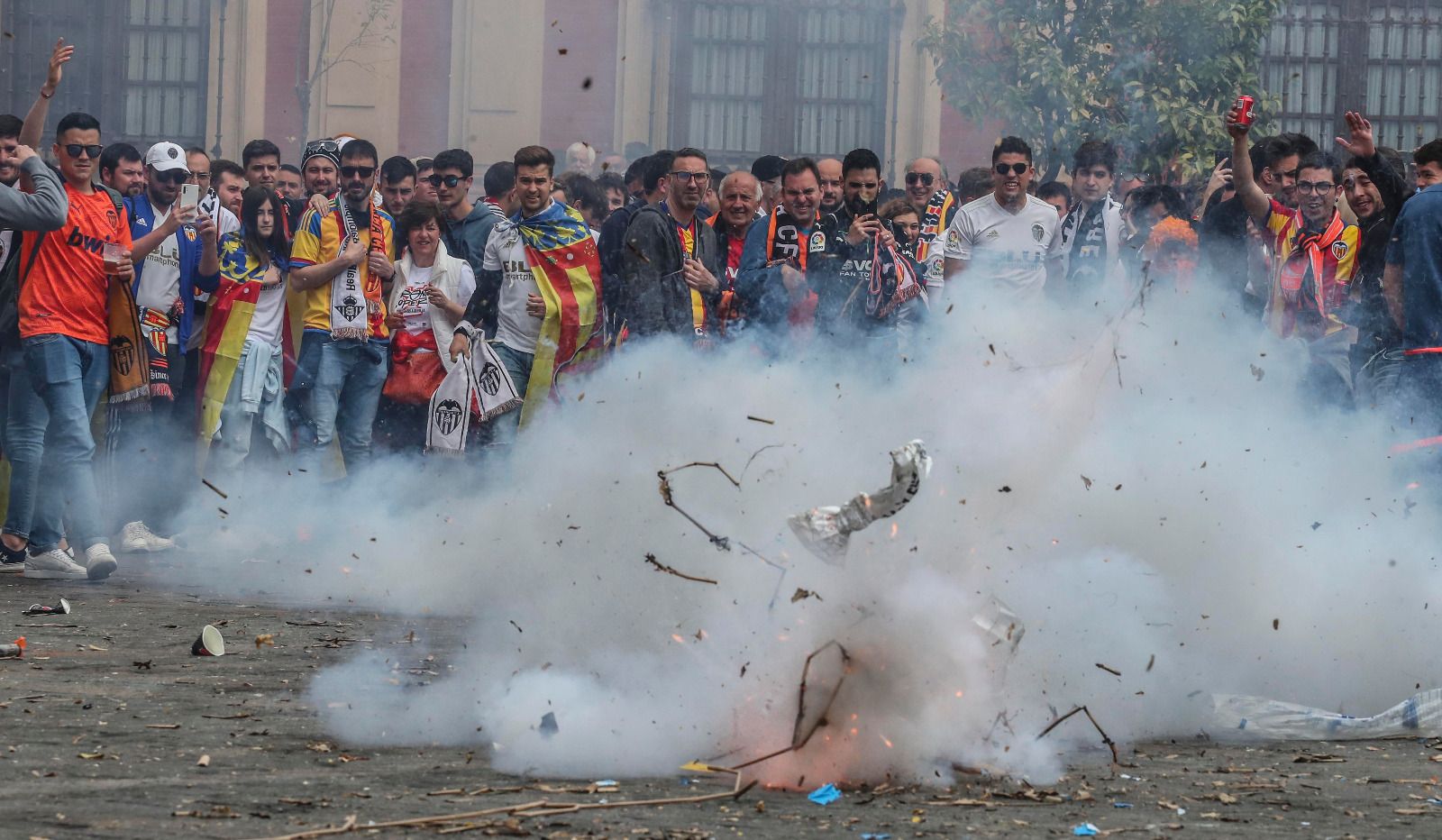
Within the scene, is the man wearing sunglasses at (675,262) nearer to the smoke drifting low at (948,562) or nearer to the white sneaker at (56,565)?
the smoke drifting low at (948,562)

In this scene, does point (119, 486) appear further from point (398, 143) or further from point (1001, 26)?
point (398, 143)

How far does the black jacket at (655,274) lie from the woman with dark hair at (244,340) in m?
2.18

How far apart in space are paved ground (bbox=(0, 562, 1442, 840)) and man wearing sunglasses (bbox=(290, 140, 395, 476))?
3.85 m

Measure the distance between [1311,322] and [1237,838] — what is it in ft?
14.0

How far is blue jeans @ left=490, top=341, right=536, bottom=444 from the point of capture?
832cm

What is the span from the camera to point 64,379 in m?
7.66

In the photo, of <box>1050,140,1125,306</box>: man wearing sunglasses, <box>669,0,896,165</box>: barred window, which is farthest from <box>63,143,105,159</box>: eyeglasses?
<box>669,0,896,165</box>: barred window

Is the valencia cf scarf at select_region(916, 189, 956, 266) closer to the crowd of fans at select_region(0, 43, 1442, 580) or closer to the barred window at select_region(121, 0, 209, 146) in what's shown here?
the crowd of fans at select_region(0, 43, 1442, 580)

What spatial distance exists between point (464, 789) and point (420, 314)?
17.5 feet

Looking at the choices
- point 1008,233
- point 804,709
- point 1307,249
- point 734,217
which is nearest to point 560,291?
point 734,217

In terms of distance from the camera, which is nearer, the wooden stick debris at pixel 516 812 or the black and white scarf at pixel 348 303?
the wooden stick debris at pixel 516 812

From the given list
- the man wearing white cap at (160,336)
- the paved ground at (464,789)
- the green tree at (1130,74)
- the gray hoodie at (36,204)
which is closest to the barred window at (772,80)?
the green tree at (1130,74)

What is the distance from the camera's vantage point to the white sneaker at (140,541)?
8.93 m

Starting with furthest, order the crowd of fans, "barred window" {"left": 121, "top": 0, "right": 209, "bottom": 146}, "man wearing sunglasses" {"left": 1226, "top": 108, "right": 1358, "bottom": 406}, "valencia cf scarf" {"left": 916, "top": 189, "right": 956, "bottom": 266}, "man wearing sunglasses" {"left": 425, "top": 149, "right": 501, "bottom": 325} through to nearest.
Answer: "barred window" {"left": 121, "top": 0, "right": 209, "bottom": 146} < "man wearing sunglasses" {"left": 425, "top": 149, "right": 501, "bottom": 325} < "valencia cf scarf" {"left": 916, "top": 189, "right": 956, "bottom": 266} < "man wearing sunglasses" {"left": 1226, "top": 108, "right": 1358, "bottom": 406} < the crowd of fans
